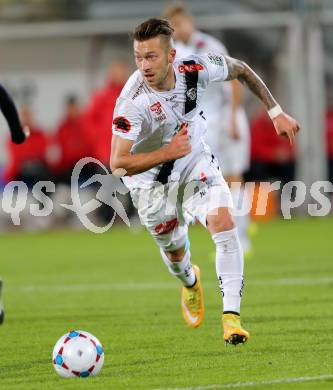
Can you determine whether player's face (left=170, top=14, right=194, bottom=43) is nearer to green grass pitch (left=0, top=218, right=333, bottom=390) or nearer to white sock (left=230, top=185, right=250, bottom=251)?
white sock (left=230, top=185, right=250, bottom=251)

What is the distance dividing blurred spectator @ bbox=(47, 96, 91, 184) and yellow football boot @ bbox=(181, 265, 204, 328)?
450 inches

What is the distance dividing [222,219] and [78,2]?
14.7 m

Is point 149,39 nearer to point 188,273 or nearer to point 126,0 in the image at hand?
point 188,273

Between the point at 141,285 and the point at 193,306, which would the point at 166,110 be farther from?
the point at 141,285

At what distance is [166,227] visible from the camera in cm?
782

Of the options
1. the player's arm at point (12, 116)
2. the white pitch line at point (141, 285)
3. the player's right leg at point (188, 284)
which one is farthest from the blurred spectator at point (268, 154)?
the player's arm at point (12, 116)

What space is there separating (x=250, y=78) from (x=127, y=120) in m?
1.15

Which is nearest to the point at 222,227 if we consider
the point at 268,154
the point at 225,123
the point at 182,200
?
the point at 182,200

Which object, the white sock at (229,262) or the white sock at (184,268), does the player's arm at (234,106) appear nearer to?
the white sock at (184,268)

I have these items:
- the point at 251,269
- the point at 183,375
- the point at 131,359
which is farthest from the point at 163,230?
the point at 251,269

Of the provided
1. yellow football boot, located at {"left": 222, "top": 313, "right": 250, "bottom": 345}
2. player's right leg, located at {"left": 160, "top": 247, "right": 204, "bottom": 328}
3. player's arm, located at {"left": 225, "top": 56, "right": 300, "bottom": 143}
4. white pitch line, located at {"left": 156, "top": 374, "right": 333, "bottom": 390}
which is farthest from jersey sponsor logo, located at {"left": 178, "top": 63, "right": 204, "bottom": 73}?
white pitch line, located at {"left": 156, "top": 374, "right": 333, "bottom": 390}

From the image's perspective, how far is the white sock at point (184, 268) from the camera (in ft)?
26.8

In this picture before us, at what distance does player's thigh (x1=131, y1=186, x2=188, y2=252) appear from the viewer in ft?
25.4

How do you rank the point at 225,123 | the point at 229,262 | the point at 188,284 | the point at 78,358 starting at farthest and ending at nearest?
1. the point at 225,123
2. the point at 188,284
3. the point at 229,262
4. the point at 78,358
